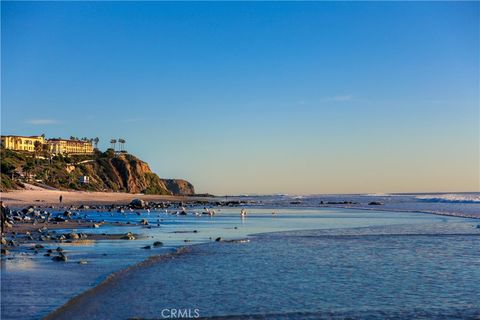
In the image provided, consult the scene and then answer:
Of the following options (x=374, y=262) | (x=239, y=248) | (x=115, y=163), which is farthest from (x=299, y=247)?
(x=115, y=163)

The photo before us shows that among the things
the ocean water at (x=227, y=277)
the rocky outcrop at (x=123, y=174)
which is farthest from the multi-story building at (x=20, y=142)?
the ocean water at (x=227, y=277)

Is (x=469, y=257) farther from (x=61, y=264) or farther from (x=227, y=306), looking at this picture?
(x=61, y=264)

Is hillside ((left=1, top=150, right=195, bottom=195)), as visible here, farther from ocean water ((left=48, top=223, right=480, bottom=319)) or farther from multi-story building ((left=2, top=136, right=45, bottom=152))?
ocean water ((left=48, top=223, right=480, bottom=319))

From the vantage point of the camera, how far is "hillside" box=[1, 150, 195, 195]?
4658 inches

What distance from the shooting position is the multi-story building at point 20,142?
16300 cm

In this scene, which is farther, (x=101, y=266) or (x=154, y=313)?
(x=101, y=266)

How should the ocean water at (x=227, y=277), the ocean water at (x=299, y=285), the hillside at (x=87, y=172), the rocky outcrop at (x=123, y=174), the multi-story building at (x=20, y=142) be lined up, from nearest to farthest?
the ocean water at (x=299, y=285), the ocean water at (x=227, y=277), the hillside at (x=87, y=172), the rocky outcrop at (x=123, y=174), the multi-story building at (x=20, y=142)

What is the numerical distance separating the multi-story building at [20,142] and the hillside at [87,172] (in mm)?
15038

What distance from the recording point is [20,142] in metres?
169

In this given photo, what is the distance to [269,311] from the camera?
12156 mm

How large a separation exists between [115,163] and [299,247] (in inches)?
5905

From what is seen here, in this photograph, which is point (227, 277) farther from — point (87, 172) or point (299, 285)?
point (87, 172)

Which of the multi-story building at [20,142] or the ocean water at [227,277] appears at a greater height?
the multi-story building at [20,142]

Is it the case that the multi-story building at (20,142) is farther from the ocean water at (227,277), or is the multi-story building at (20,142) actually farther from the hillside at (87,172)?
the ocean water at (227,277)
